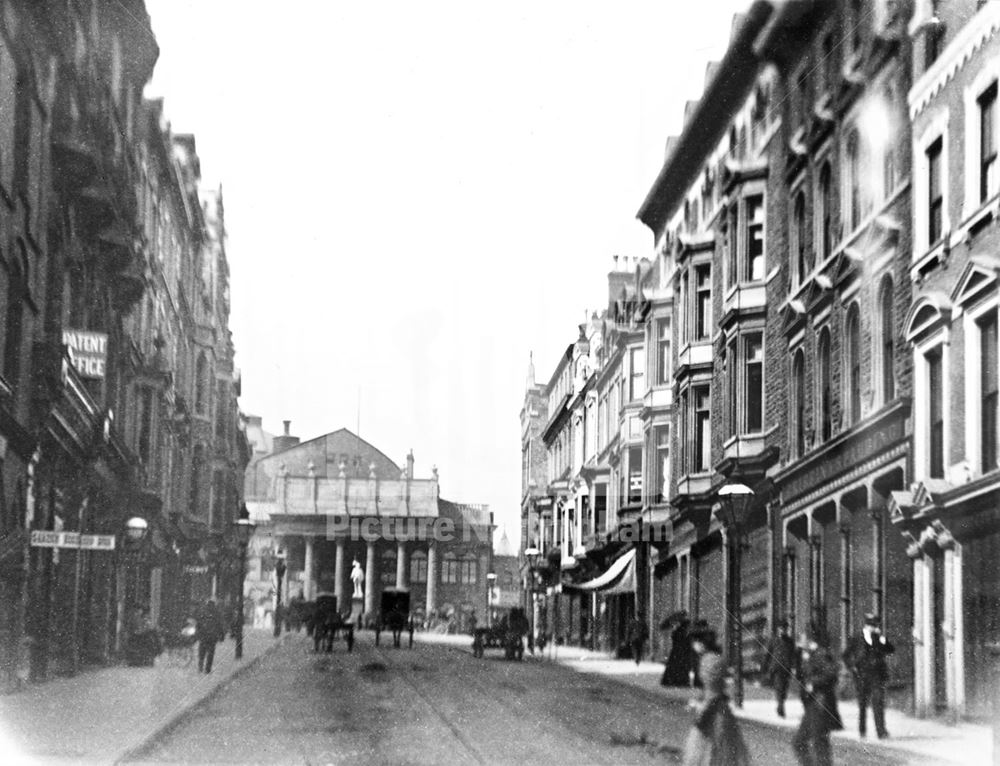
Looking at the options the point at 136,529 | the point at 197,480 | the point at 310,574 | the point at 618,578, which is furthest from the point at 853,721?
the point at 136,529

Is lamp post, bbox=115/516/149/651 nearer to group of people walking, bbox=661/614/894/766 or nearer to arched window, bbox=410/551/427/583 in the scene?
arched window, bbox=410/551/427/583

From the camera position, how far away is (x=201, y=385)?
7.28m

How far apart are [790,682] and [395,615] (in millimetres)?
1793

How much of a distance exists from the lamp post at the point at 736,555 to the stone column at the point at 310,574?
1.72 meters

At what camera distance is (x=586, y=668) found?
21.8ft

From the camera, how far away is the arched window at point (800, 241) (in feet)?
20.7

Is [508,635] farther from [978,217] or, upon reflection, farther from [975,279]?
[978,217]

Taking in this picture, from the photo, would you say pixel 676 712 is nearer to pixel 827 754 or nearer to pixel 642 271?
pixel 827 754

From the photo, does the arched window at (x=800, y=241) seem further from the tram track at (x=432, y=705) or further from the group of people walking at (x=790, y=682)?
the tram track at (x=432, y=705)

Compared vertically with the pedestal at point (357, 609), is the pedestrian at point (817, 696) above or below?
below

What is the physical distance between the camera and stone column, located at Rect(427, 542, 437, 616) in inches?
267

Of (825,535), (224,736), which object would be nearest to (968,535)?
(825,535)

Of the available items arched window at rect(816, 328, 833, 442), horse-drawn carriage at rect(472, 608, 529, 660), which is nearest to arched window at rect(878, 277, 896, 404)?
arched window at rect(816, 328, 833, 442)

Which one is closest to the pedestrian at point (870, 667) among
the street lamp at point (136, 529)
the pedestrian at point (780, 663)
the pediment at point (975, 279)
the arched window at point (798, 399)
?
the pedestrian at point (780, 663)
